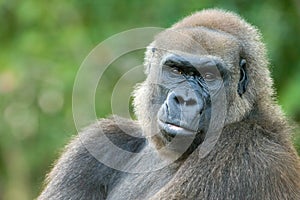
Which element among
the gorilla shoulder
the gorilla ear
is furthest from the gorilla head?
the gorilla shoulder

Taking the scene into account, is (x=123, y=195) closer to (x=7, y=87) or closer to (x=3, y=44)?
(x=7, y=87)

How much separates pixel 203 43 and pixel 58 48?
5.92 meters

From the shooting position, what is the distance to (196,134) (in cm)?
537

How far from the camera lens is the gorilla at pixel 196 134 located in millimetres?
5215

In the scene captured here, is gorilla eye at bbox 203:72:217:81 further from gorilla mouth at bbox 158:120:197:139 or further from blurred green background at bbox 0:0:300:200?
blurred green background at bbox 0:0:300:200

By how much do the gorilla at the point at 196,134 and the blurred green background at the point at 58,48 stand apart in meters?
3.85

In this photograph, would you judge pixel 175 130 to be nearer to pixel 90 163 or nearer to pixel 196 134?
pixel 196 134

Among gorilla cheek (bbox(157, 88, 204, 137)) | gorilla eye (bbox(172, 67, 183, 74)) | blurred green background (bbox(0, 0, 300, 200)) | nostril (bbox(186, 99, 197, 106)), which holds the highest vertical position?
gorilla eye (bbox(172, 67, 183, 74))

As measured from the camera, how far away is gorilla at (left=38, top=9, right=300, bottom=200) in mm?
5215

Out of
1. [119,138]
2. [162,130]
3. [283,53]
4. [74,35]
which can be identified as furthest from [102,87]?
[162,130]

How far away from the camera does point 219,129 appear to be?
5418 mm

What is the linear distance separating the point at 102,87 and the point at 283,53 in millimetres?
2424

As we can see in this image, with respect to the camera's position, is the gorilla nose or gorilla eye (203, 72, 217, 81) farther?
gorilla eye (203, 72, 217, 81)

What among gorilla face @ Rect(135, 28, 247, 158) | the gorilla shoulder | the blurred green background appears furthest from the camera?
the blurred green background
